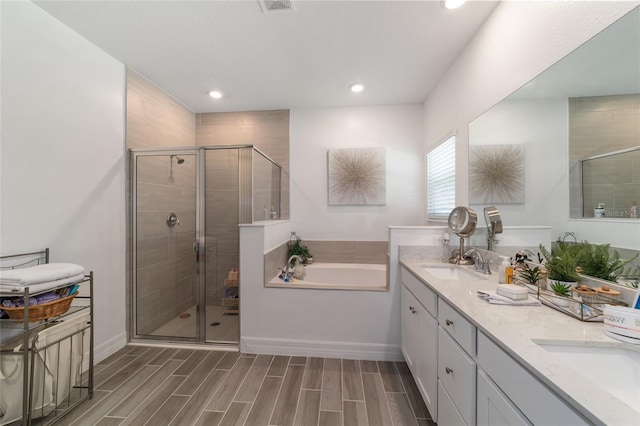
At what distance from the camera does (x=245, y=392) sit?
1691 mm

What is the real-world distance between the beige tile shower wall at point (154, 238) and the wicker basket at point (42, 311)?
0.94m

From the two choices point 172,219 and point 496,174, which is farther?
point 172,219

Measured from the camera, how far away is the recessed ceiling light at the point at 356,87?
2556mm

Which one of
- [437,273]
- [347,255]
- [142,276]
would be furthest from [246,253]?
[437,273]

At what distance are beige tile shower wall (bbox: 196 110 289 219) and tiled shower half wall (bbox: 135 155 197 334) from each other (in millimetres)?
1001

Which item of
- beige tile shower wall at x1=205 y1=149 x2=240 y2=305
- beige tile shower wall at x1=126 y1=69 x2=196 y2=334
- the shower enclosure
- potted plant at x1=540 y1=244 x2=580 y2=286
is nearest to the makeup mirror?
potted plant at x1=540 y1=244 x2=580 y2=286

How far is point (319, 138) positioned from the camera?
10.3 feet

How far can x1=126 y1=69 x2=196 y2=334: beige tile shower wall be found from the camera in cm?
236

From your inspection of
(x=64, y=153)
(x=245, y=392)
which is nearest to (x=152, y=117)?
(x=64, y=153)

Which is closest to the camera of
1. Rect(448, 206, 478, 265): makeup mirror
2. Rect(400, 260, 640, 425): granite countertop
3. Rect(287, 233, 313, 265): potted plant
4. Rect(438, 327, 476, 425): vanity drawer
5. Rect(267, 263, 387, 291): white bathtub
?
Rect(400, 260, 640, 425): granite countertop

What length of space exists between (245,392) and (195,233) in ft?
4.77

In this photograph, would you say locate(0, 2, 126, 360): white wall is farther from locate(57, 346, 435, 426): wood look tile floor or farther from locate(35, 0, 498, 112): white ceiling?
locate(57, 346, 435, 426): wood look tile floor

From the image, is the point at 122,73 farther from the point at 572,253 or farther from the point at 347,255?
the point at 572,253

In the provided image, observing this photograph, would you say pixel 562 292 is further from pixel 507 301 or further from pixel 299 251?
pixel 299 251
